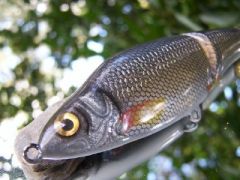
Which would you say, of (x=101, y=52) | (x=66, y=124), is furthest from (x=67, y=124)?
(x=101, y=52)

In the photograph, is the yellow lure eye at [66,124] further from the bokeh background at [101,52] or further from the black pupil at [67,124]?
the bokeh background at [101,52]

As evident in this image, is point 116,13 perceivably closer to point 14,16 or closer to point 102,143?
point 14,16

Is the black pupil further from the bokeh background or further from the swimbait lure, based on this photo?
the bokeh background

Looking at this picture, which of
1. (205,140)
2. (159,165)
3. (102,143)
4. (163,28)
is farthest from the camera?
(163,28)

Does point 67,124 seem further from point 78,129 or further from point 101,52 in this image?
point 101,52

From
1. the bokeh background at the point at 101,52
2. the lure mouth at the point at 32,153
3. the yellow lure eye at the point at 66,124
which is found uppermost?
the yellow lure eye at the point at 66,124

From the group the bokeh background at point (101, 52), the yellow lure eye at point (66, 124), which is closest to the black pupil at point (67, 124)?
the yellow lure eye at point (66, 124)

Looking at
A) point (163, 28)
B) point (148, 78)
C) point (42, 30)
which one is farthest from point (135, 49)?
point (42, 30)
